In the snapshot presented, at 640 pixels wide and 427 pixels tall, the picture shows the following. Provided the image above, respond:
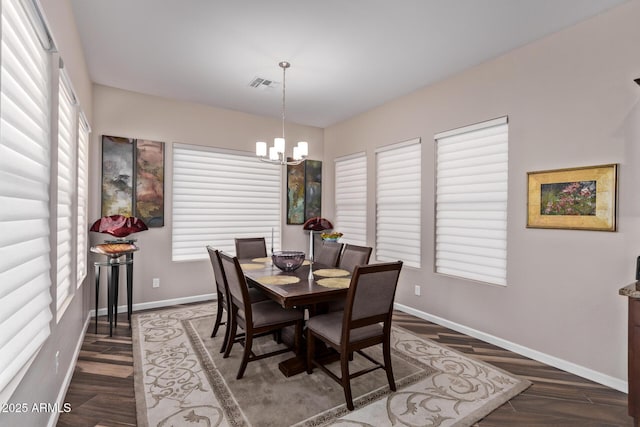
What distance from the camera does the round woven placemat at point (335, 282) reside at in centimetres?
247

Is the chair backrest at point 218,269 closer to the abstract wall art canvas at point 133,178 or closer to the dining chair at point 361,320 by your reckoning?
the dining chair at point 361,320

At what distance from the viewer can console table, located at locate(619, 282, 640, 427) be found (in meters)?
1.86

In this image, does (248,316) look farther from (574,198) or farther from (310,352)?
(574,198)

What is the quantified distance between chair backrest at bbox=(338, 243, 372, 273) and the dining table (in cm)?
22

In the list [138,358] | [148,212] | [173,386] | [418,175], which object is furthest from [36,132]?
[418,175]

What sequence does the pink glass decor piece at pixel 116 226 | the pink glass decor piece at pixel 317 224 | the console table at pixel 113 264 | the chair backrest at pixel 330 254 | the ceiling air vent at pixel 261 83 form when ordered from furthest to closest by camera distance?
the pink glass decor piece at pixel 317 224 → the ceiling air vent at pixel 261 83 → the chair backrest at pixel 330 254 → the pink glass decor piece at pixel 116 226 → the console table at pixel 113 264

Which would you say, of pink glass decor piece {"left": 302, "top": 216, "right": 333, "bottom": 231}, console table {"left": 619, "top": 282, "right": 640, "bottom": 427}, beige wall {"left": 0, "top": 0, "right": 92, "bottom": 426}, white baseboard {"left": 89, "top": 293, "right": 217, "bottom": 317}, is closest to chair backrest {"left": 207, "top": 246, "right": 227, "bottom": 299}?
beige wall {"left": 0, "top": 0, "right": 92, "bottom": 426}

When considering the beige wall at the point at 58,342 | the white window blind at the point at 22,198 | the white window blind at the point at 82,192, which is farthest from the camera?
the white window blind at the point at 82,192

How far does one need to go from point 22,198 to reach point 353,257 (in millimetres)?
2559

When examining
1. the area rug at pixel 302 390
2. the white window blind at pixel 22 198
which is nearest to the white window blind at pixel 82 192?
the area rug at pixel 302 390

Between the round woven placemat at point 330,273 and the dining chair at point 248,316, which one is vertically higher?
the round woven placemat at point 330,273

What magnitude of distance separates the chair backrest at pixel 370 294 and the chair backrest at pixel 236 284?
0.77 metres

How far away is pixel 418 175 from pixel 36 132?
143 inches

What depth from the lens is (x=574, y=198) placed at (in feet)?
8.50
